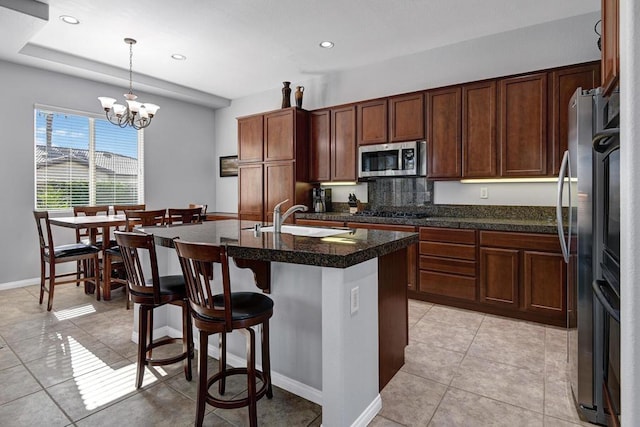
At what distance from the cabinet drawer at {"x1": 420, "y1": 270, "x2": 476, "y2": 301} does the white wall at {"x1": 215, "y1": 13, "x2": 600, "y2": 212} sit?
3.52 ft

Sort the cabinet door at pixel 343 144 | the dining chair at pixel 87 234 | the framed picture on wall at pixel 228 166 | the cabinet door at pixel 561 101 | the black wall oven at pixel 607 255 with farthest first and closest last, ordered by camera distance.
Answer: the framed picture on wall at pixel 228 166, the cabinet door at pixel 343 144, the dining chair at pixel 87 234, the cabinet door at pixel 561 101, the black wall oven at pixel 607 255

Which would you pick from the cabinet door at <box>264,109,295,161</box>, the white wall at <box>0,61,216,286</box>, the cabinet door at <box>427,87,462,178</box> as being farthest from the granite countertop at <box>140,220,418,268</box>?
the white wall at <box>0,61,216,286</box>

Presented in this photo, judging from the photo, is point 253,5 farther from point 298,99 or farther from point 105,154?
point 105,154

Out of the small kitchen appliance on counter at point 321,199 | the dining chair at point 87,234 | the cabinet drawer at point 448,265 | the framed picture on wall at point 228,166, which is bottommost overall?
the cabinet drawer at point 448,265

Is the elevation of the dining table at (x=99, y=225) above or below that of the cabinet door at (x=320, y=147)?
below

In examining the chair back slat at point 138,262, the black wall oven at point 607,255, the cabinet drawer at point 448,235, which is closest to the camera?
the black wall oven at point 607,255

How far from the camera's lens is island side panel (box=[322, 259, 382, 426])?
150cm

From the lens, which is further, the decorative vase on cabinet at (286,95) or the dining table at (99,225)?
the decorative vase on cabinet at (286,95)

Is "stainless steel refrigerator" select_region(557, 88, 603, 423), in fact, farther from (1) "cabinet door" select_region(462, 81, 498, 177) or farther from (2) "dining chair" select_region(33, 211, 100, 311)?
(2) "dining chair" select_region(33, 211, 100, 311)

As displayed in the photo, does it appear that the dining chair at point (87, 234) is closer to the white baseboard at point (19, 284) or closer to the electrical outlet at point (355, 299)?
the white baseboard at point (19, 284)

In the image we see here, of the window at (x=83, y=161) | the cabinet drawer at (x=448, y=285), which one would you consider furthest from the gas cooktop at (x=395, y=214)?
the window at (x=83, y=161)

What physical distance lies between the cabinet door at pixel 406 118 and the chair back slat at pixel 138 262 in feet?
10.2

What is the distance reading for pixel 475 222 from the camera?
11.2 ft

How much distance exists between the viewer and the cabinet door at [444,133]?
3.71m
